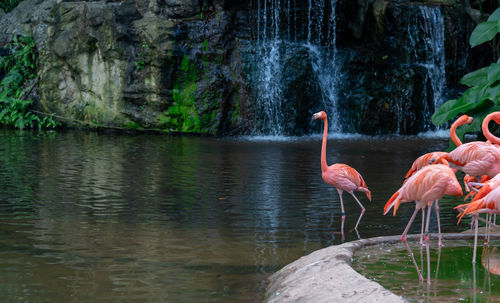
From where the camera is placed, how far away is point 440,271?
13.0ft

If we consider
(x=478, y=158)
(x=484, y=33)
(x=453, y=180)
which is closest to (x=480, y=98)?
(x=484, y=33)

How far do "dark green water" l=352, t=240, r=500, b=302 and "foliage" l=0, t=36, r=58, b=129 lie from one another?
12.9m

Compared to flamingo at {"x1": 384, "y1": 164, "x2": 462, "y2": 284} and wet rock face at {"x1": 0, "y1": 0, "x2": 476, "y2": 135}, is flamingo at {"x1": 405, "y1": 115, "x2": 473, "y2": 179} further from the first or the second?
wet rock face at {"x1": 0, "y1": 0, "x2": 476, "y2": 135}

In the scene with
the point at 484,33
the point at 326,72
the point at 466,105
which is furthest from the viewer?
the point at 326,72

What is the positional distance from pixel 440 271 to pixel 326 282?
2.79 ft

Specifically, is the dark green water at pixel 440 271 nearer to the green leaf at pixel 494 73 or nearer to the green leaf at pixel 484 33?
the green leaf at pixel 494 73

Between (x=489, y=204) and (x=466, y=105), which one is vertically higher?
(x=466, y=105)

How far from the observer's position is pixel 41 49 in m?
16.3


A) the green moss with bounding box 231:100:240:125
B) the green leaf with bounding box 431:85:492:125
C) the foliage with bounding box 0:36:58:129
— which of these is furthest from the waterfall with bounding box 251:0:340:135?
the green leaf with bounding box 431:85:492:125

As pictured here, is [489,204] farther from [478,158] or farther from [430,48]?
[430,48]

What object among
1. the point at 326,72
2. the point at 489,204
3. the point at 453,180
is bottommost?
the point at 489,204

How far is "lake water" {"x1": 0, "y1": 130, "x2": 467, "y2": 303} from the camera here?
14.0 feet

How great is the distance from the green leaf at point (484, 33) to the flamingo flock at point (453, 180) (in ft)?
3.58

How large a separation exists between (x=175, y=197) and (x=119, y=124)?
8.60 metres
